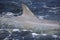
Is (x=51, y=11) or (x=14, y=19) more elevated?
(x=14, y=19)

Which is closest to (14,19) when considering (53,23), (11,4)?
(53,23)

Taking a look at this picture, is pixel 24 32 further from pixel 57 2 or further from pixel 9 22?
pixel 57 2

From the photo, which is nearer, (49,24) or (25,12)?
(49,24)

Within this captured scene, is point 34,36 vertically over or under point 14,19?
under

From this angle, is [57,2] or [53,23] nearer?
[53,23]

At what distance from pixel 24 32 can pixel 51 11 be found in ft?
9.23

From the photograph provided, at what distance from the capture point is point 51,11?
23.0 feet

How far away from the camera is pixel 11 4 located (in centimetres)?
830

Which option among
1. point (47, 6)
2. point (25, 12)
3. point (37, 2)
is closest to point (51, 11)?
point (47, 6)

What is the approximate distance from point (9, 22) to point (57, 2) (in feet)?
15.1

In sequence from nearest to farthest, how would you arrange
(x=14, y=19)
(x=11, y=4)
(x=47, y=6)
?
(x=14, y=19), (x=47, y=6), (x=11, y=4)

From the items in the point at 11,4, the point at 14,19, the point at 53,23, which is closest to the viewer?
the point at 53,23

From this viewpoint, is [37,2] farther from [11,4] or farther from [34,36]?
[34,36]

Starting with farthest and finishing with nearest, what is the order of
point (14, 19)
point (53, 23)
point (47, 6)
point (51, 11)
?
point (47, 6)
point (51, 11)
point (14, 19)
point (53, 23)
